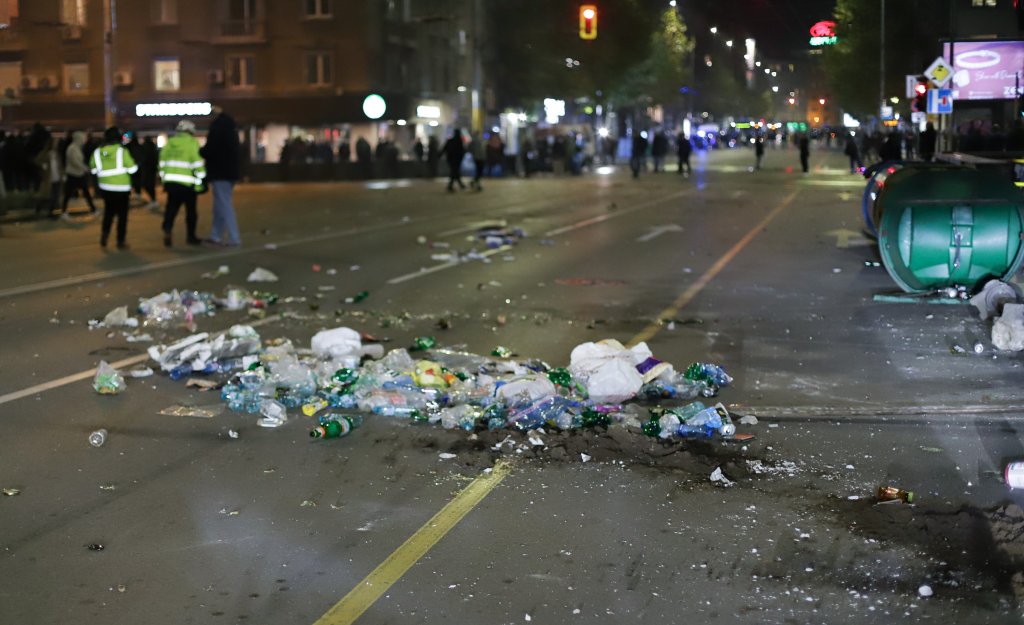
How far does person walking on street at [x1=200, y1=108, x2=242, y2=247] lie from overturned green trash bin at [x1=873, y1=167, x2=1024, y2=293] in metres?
9.80

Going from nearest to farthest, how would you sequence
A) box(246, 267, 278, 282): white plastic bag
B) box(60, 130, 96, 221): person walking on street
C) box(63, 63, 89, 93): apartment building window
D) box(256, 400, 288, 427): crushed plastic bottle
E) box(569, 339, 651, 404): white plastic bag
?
box(256, 400, 288, 427): crushed plastic bottle, box(569, 339, 651, 404): white plastic bag, box(246, 267, 278, 282): white plastic bag, box(60, 130, 96, 221): person walking on street, box(63, 63, 89, 93): apartment building window

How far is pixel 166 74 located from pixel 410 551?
57.1 m

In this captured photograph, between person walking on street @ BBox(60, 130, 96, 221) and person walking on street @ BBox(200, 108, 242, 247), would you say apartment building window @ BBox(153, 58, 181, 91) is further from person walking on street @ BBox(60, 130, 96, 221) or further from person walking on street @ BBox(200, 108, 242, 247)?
person walking on street @ BBox(200, 108, 242, 247)

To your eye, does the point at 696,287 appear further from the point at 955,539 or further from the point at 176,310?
the point at 955,539

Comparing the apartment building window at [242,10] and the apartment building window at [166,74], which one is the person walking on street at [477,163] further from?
the apartment building window at [166,74]

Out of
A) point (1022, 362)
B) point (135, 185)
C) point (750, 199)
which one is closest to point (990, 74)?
point (750, 199)

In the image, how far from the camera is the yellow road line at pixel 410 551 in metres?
→ 4.72

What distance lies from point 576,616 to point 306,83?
5497 centimetres

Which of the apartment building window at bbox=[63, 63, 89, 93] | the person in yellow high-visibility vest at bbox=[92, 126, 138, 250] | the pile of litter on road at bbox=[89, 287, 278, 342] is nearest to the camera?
the pile of litter on road at bbox=[89, 287, 278, 342]

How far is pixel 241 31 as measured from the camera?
58.0 meters

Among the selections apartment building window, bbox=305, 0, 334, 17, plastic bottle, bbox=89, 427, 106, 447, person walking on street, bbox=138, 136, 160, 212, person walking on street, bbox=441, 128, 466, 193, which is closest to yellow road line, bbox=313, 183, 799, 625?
plastic bottle, bbox=89, 427, 106, 447

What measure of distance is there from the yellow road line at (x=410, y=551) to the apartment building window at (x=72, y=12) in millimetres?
57032

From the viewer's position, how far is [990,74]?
116ft

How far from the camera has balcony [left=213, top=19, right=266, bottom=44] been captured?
57.6 m
